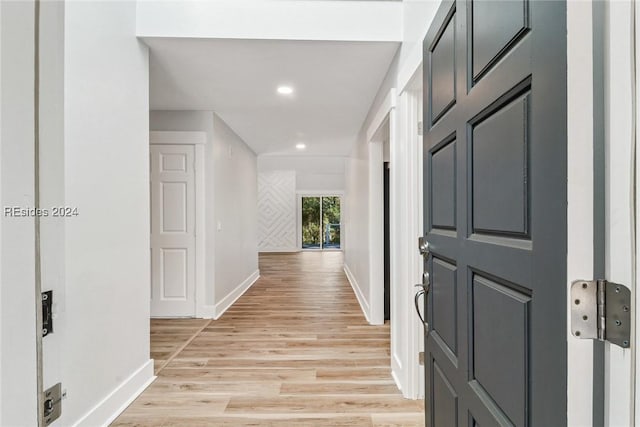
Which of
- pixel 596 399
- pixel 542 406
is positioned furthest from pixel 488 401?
pixel 596 399

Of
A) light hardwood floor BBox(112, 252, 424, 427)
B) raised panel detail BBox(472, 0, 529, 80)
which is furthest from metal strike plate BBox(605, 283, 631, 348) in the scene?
light hardwood floor BBox(112, 252, 424, 427)

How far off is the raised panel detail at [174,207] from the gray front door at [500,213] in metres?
3.33

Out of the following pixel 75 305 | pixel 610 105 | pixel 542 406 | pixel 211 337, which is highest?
pixel 610 105

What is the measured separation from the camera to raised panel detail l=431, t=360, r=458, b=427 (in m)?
1.02

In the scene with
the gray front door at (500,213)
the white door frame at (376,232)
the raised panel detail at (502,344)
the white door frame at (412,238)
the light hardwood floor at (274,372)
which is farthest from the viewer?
the white door frame at (376,232)

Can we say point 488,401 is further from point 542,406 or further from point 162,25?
point 162,25

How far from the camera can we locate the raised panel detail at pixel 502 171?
2.15 ft

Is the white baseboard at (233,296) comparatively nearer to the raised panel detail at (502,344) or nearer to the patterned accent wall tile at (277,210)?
the raised panel detail at (502,344)

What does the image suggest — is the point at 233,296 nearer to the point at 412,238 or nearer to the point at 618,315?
the point at 412,238

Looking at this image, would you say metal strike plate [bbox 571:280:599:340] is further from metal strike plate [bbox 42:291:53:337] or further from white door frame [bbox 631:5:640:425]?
metal strike plate [bbox 42:291:53:337]

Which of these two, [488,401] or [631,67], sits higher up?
[631,67]

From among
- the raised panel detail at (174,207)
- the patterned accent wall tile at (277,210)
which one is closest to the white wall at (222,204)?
the raised panel detail at (174,207)

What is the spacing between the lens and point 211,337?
3225mm

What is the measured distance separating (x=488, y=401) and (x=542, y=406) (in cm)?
23
